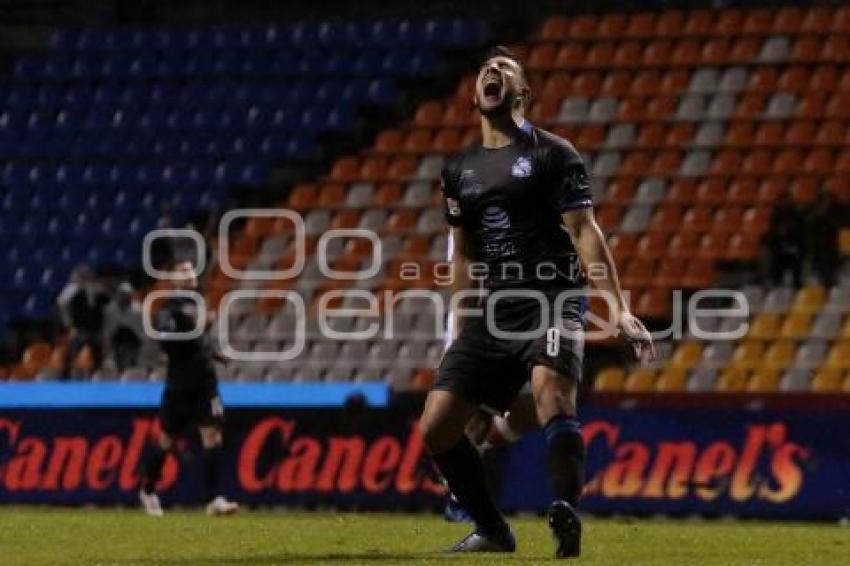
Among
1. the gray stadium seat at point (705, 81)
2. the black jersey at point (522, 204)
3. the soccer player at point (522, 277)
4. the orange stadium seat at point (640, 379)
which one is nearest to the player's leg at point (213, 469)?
the orange stadium seat at point (640, 379)

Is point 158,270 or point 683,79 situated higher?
point 683,79

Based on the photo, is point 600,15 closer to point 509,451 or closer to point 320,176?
point 320,176

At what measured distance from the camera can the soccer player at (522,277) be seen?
9.57m

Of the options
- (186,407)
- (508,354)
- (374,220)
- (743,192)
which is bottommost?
(186,407)

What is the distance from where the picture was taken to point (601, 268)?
9.46 metres

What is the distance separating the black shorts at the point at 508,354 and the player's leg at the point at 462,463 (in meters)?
0.08

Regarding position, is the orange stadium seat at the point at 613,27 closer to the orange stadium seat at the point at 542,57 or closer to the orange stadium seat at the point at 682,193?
the orange stadium seat at the point at 542,57

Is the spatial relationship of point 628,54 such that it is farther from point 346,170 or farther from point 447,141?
point 346,170

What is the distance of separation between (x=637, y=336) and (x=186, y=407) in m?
8.65

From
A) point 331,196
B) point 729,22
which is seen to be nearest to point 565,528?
point 331,196

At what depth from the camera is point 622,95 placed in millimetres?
24234

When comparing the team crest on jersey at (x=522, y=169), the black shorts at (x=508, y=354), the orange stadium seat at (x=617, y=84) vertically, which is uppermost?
the team crest on jersey at (x=522, y=169)

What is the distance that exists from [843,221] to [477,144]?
457 inches

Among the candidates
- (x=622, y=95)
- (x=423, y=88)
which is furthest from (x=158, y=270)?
(x=622, y=95)
